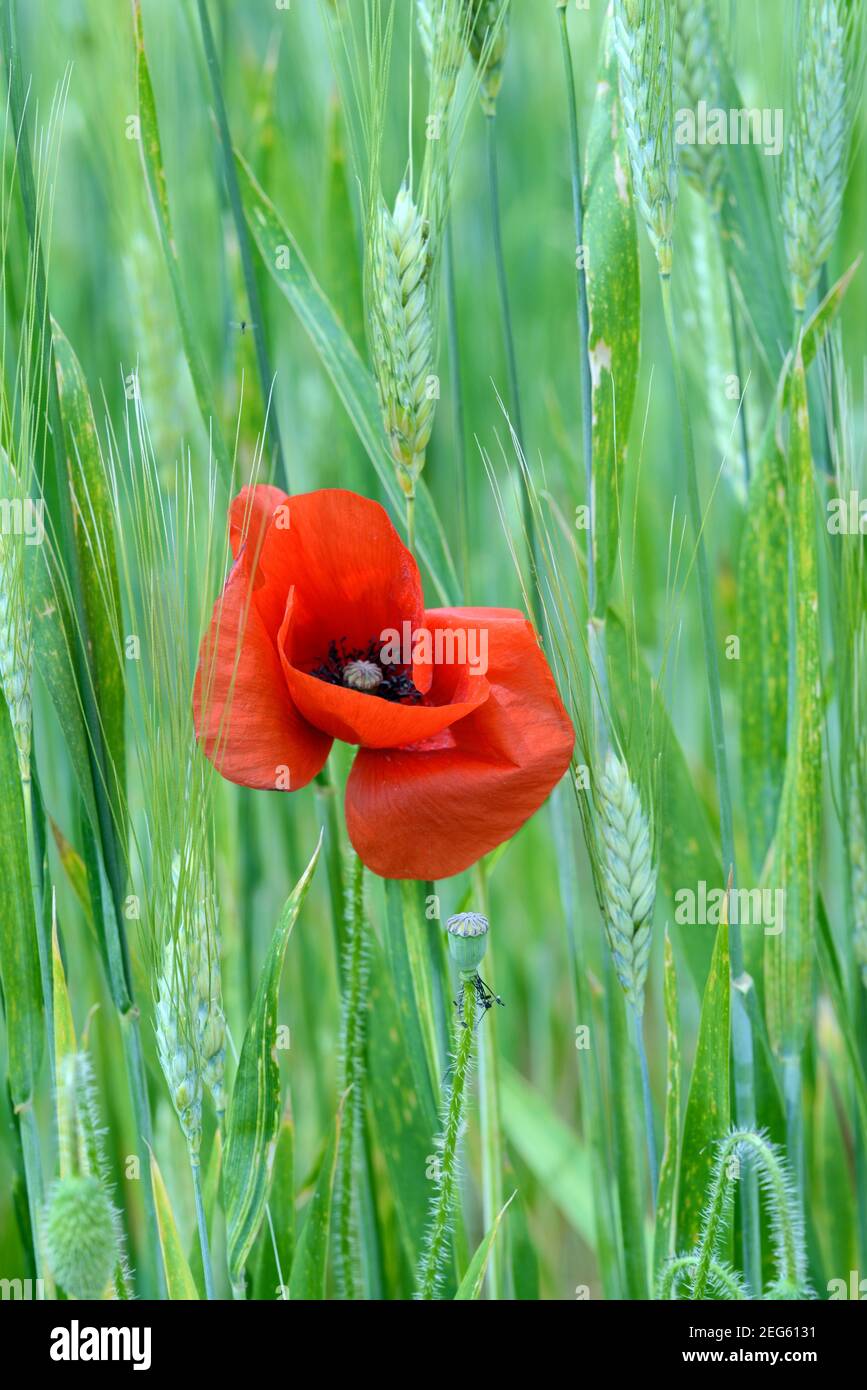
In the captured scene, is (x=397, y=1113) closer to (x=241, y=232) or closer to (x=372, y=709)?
(x=372, y=709)

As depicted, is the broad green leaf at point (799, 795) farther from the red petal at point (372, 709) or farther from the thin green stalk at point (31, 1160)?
the thin green stalk at point (31, 1160)

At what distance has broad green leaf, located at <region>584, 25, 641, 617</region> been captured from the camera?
0.69 metres

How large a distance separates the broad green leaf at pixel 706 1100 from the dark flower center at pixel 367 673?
226 millimetres

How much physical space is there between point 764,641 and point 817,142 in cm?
31

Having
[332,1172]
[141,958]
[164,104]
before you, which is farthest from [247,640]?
[164,104]

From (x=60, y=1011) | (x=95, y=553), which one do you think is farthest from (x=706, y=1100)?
(x=95, y=553)

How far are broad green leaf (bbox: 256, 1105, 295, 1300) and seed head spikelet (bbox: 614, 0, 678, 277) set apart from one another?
56 cm

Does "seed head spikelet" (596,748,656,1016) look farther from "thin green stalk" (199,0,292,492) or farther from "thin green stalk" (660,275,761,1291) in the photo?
"thin green stalk" (199,0,292,492)

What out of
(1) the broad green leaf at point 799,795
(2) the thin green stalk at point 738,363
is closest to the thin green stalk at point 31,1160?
(1) the broad green leaf at point 799,795

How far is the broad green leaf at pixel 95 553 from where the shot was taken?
0.67 meters

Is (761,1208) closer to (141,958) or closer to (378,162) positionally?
(141,958)

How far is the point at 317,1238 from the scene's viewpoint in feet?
2.23

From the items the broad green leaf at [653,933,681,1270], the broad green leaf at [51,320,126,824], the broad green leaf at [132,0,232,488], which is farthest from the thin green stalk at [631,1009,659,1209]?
the broad green leaf at [132,0,232,488]

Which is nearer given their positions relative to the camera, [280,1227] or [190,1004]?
[190,1004]
